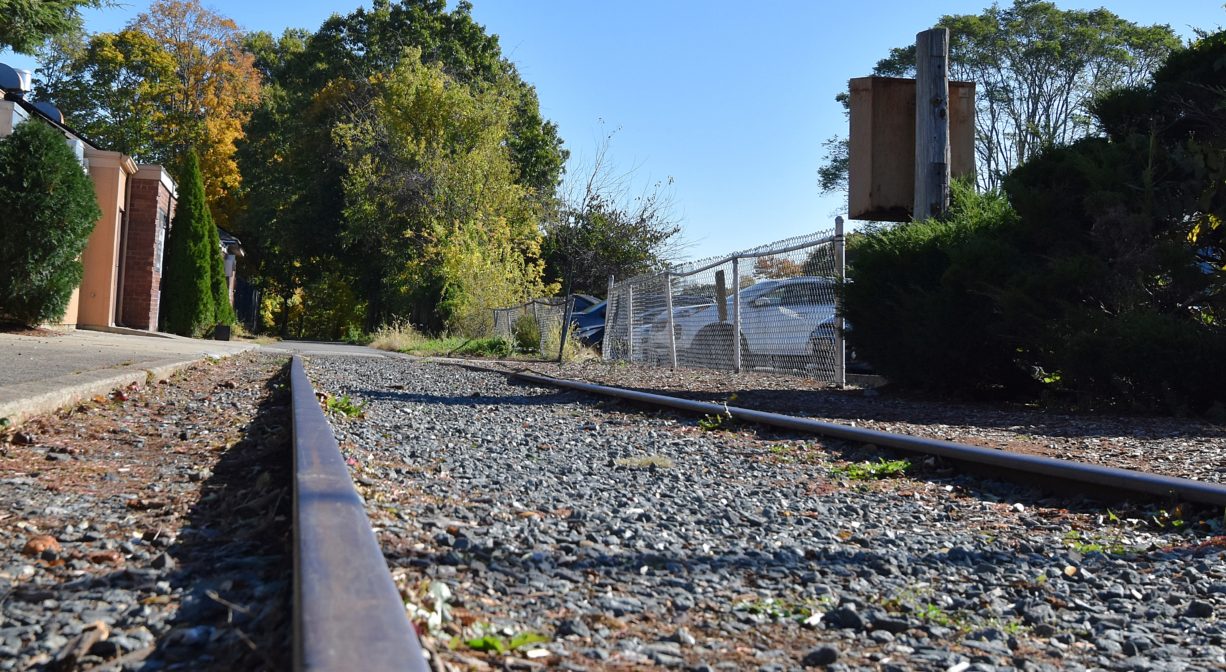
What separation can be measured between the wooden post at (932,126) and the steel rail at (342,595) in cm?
867

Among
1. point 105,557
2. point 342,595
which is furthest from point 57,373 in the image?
point 342,595

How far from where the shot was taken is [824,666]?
1896mm

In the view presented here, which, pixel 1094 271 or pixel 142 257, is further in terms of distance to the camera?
pixel 142 257

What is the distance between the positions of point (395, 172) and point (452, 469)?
103 ft

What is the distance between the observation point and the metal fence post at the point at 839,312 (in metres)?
9.84

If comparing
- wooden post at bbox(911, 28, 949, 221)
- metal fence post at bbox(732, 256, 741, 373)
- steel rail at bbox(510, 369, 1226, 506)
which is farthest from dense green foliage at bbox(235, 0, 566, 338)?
steel rail at bbox(510, 369, 1226, 506)

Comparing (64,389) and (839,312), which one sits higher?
(839,312)

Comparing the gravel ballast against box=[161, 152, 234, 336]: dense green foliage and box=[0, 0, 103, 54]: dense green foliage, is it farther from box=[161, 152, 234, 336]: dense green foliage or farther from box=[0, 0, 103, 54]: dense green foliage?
box=[161, 152, 234, 336]: dense green foliage

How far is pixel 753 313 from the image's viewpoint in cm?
1218

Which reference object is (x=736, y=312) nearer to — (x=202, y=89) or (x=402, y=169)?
(x=402, y=169)

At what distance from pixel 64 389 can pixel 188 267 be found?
19625 millimetres

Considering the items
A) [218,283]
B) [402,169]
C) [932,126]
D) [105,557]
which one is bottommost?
[105,557]

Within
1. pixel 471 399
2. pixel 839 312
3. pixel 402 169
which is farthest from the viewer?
pixel 402 169

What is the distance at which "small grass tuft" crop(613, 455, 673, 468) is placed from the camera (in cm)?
458
